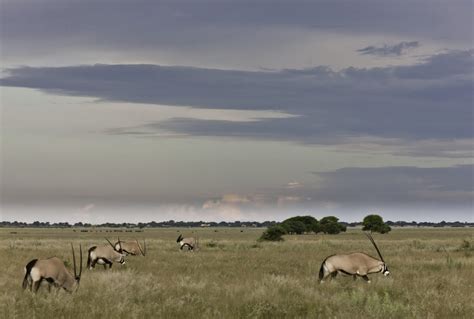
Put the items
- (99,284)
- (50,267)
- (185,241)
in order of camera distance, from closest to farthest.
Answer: (50,267), (99,284), (185,241)

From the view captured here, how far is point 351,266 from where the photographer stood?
1764 centimetres

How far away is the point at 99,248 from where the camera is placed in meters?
25.9

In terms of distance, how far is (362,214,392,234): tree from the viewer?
115250 millimetres

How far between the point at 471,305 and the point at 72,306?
8.06 m

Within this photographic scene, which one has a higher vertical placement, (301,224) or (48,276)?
(301,224)

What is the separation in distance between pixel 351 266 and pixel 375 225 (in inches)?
3977

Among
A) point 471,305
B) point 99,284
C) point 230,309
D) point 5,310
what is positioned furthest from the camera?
point 99,284

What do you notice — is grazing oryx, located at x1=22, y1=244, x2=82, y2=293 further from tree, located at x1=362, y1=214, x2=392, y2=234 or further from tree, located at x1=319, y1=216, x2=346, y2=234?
tree, located at x1=362, y1=214, x2=392, y2=234

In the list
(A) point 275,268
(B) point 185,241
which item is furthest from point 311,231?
(A) point 275,268

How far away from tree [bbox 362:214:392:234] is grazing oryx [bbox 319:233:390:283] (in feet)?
327

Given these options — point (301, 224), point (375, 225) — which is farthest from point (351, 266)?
point (375, 225)

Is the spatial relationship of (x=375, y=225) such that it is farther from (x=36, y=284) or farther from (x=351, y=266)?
(x=36, y=284)

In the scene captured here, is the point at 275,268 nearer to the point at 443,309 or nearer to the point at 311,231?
the point at 443,309

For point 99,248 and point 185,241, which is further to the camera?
point 185,241
